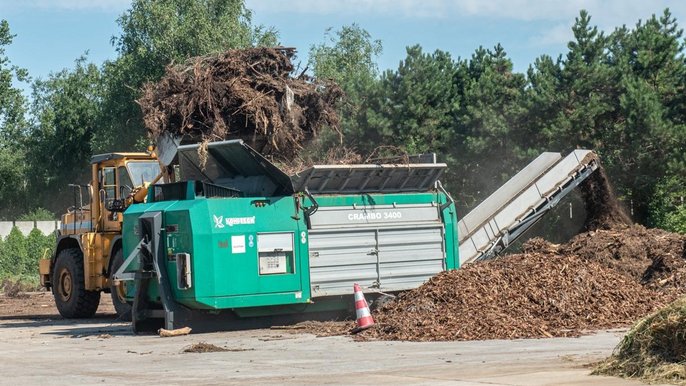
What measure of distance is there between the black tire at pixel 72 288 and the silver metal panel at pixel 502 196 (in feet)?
24.0

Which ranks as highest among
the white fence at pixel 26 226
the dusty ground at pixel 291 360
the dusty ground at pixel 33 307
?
the white fence at pixel 26 226

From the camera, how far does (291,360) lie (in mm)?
12547

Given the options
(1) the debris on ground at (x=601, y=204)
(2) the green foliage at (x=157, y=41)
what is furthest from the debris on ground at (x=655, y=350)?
(2) the green foliage at (x=157, y=41)

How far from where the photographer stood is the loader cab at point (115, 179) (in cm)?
2061

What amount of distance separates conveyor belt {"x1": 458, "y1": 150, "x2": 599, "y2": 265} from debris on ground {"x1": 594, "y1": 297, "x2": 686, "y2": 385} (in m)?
9.75

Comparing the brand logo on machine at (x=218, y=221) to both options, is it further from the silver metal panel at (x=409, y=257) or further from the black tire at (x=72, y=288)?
the black tire at (x=72, y=288)

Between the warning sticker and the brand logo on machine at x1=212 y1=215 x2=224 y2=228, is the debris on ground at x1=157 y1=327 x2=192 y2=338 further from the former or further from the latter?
the brand logo on machine at x1=212 y1=215 x2=224 y2=228

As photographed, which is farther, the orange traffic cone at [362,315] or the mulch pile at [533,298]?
Answer: the orange traffic cone at [362,315]

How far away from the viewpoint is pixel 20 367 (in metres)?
13.0

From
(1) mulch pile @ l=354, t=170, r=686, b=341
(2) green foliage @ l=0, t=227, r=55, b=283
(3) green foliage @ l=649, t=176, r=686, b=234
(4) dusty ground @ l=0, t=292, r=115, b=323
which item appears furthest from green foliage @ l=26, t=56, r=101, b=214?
(1) mulch pile @ l=354, t=170, r=686, b=341

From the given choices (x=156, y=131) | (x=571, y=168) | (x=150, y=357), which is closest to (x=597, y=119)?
(x=571, y=168)

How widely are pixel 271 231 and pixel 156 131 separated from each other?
2.87 metres

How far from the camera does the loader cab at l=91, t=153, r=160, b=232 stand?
67.6ft

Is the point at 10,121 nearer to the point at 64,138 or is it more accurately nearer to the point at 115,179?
the point at 64,138
